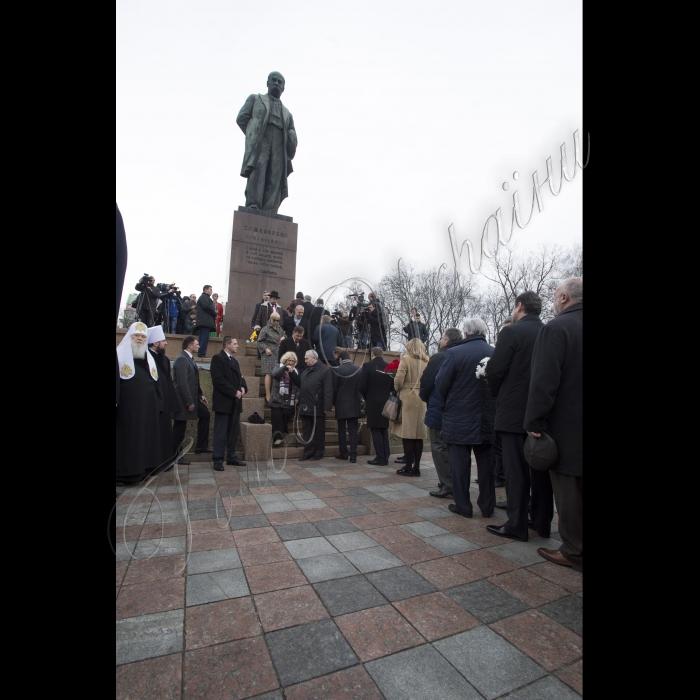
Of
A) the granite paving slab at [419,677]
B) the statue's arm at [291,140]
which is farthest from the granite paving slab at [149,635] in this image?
the statue's arm at [291,140]

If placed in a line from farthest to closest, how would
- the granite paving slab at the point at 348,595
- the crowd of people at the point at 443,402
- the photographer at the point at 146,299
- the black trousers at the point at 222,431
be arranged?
the photographer at the point at 146,299 → the black trousers at the point at 222,431 → the crowd of people at the point at 443,402 → the granite paving slab at the point at 348,595

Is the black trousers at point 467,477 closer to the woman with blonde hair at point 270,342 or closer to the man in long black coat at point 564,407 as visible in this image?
the man in long black coat at point 564,407

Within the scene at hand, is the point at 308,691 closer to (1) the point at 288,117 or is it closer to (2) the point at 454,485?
(2) the point at 454,485

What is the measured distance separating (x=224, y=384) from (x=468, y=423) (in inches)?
151

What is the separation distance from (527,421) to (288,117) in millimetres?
15356

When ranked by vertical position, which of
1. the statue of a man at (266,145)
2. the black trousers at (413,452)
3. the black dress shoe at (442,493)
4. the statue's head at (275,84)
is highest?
the statue's head at (275,84)

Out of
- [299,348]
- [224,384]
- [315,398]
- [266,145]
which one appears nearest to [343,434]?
[315,398]

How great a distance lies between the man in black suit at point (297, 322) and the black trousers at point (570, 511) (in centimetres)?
643

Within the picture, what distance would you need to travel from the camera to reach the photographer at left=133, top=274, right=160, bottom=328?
10242mm

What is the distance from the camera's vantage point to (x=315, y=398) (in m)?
7.70

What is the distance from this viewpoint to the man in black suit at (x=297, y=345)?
28.6 ft

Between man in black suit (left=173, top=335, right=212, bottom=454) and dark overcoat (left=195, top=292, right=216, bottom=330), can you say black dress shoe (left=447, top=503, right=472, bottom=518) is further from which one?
dark overcoat (left=195, top=292, right=216, bottom=330)

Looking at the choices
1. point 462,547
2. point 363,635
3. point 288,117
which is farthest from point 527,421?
point 288,117

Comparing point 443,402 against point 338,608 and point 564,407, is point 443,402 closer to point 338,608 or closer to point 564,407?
point 564,407
